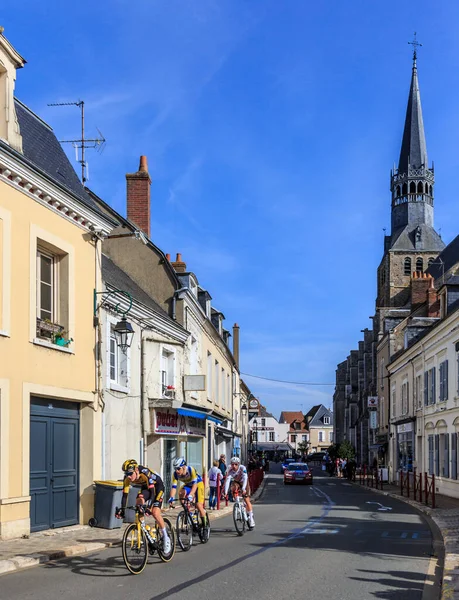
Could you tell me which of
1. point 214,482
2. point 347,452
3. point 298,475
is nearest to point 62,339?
point 214,482

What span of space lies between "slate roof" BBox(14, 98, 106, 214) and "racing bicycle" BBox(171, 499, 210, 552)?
6302 millimetres

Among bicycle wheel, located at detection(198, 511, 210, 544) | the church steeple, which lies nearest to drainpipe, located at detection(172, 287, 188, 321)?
bicycle wheel, located at detection(198, 511, 210, 544)

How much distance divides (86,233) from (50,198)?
174 centimetres

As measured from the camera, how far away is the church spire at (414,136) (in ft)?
302

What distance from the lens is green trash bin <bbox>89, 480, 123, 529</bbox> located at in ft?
50.1

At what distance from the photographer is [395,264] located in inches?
3479

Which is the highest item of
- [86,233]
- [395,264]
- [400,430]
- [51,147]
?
[395,264]

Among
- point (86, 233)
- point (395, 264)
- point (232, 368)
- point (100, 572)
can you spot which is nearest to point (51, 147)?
point (86, 233)

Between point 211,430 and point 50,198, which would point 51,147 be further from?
point 211,430

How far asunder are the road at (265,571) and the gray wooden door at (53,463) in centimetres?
226

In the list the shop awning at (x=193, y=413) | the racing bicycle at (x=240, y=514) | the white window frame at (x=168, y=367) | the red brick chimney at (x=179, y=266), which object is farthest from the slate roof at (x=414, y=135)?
the racing bicycle at (x=240, y=514)

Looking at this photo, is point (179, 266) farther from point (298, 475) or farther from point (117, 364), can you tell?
point (298, 475)

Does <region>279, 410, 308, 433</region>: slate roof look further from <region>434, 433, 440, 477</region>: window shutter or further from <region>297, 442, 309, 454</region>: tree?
<region>434, 433, 440, 477</region>: window shutter

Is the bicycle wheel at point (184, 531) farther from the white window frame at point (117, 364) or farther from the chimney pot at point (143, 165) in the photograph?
the chimney pot at point (143, 165)
